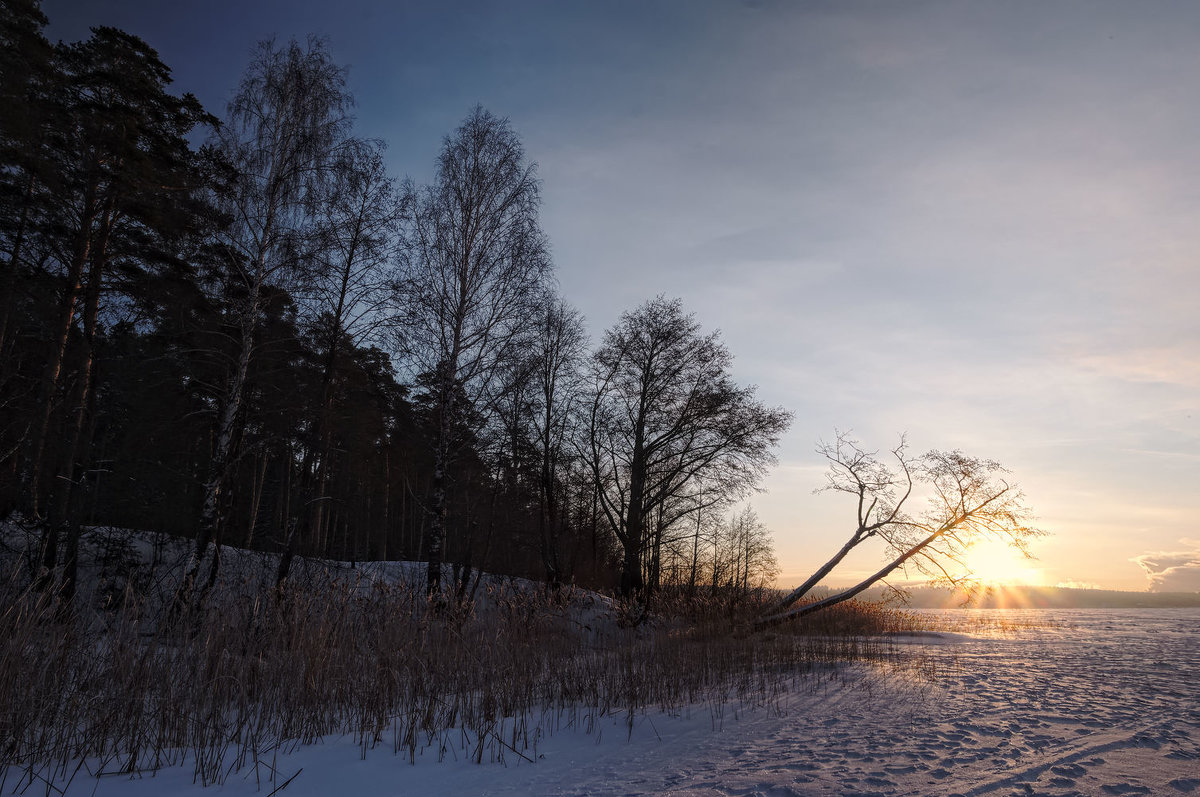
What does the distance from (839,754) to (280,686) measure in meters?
4.29

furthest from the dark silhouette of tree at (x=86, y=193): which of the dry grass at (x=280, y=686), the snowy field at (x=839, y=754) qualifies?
the snowy field at (x=839, y=754)

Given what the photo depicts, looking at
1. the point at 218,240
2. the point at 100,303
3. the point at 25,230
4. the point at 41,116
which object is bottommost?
the point at 100,303

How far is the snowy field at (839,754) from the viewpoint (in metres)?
3.46

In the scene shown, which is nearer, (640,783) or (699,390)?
(640,783)

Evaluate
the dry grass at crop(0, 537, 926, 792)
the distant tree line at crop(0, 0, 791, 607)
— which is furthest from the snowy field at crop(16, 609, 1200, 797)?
the distant tree line at crop(0, 0, 791, 607)

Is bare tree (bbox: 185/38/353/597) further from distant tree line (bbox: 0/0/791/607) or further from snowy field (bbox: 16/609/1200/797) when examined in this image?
snowy field (bbox: 16/609/1200/797)

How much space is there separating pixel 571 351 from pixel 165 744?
15.4 meters

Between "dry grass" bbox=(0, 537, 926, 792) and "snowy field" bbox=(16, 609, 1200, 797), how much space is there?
230mm

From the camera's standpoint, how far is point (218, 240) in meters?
10.6

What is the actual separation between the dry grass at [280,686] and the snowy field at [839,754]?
0.75 feet

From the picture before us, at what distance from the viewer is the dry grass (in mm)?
3781

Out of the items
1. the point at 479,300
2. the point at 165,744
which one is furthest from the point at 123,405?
the point at 165,744

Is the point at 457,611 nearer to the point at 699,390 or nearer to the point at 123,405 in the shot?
the point at 699,390

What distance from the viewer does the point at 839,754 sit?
13.4ft
